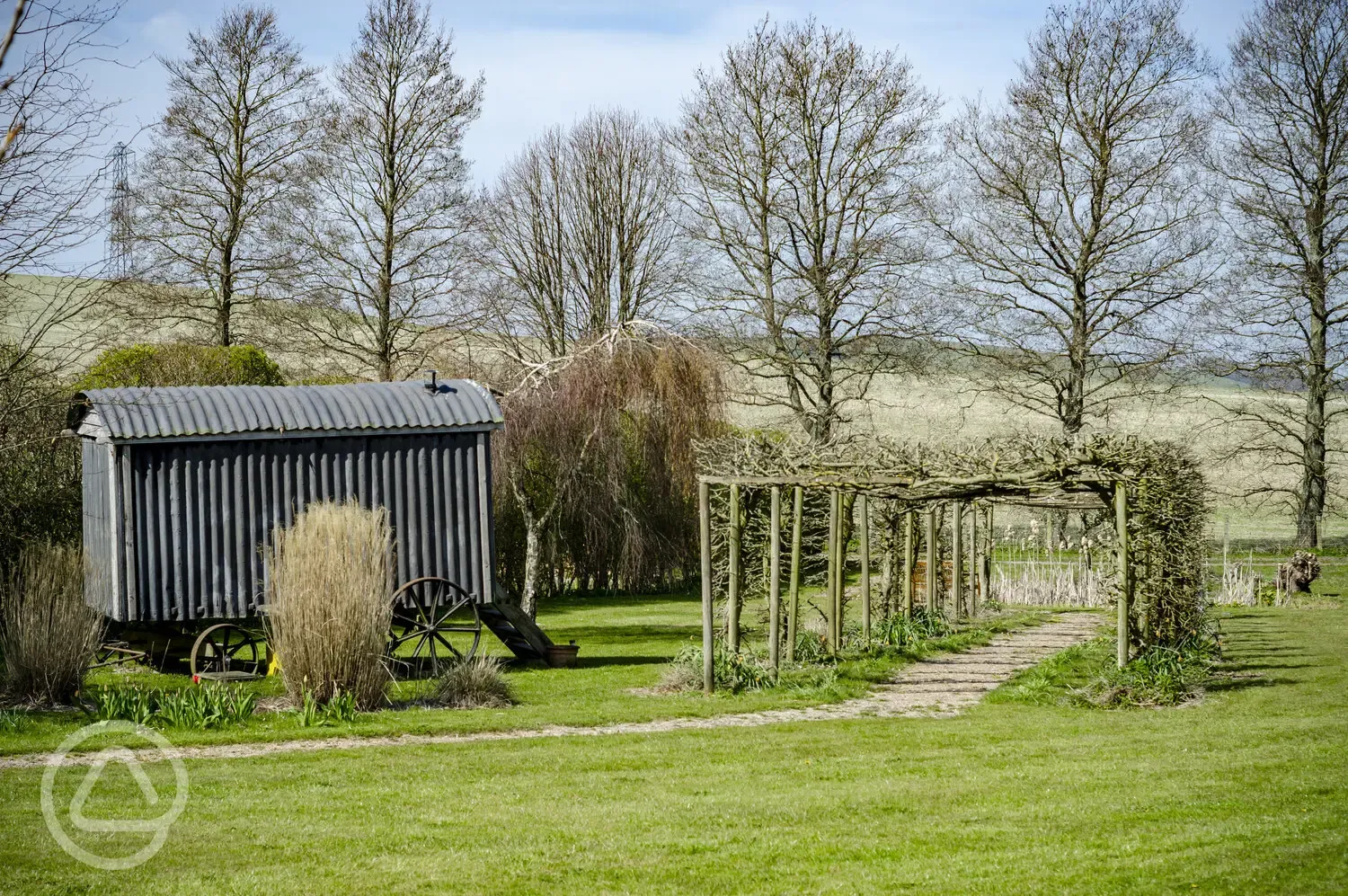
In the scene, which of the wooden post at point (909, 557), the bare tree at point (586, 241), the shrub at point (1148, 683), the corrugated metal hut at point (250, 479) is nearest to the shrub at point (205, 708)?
the corrugated metal hut at point (250, 479)

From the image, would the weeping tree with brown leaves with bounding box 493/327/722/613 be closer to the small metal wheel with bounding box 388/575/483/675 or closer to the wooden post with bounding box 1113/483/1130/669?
the small metal wheel with bounding box 388/575/483/675

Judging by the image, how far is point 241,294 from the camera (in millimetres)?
30109

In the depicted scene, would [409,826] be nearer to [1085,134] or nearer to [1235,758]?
[1235,758]

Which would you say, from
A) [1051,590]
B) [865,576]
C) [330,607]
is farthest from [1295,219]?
[330,607]

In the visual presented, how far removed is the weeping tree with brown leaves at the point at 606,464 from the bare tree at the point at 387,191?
8.09 meters

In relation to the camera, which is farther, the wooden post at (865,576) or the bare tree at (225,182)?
the bare tree at (225,182)

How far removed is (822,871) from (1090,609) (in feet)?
53.6

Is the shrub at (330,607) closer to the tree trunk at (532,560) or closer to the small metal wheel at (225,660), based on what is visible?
the small metal wheel at (225,660)

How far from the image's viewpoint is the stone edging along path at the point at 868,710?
8.83 meters

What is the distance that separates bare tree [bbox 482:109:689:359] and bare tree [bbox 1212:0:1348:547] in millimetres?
12800

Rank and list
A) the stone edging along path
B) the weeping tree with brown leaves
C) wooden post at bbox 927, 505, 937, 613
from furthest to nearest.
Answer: the weeping tree with brown leaves → wooden post at bbox 927, 505, 937, 613 → the stone edging along path

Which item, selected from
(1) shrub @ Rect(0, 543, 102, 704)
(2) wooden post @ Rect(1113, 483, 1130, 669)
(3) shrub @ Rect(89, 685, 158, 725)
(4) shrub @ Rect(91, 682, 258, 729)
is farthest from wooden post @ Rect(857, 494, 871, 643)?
(1) shrub @ Rect(0, 543, 102, 704)

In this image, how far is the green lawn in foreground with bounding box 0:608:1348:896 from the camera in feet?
18.1

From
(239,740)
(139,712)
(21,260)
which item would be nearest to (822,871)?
(239,740)
